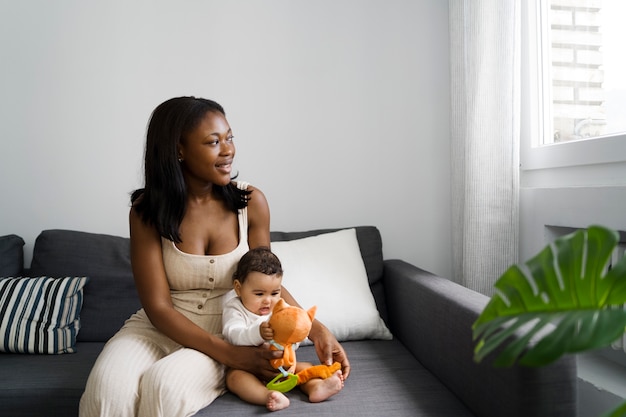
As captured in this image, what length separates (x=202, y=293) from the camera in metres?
1.66

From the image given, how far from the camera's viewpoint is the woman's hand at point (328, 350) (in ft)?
4.99

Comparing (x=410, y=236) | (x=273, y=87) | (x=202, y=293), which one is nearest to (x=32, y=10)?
(x=273, y=87)

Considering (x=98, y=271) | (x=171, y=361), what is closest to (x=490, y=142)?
(x=171, y=361)

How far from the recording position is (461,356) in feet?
4.67

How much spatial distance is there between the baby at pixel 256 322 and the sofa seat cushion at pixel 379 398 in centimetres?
3

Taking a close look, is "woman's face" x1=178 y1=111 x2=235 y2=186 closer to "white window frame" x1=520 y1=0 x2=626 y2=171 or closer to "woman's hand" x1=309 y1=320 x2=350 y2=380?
"woman's hand" x1=309 y1=320 x2=350 y2=380

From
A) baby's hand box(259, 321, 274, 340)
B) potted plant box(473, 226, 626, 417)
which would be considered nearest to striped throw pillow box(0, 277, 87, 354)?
baby's hand box(259, 321, 274, 340)

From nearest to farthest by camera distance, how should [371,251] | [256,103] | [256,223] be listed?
[256,223] < [371,251] < [256,103]

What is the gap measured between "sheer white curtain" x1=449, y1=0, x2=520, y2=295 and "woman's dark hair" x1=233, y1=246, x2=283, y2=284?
91 cm

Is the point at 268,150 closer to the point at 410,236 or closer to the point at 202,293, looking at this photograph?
the point at 410,236

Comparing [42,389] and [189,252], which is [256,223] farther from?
[42,389]

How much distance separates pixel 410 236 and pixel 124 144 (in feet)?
4.40

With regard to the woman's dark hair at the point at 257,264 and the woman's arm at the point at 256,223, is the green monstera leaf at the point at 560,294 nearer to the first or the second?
the woman's dark hair at the point at 257,264

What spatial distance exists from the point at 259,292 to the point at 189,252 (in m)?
0.27
